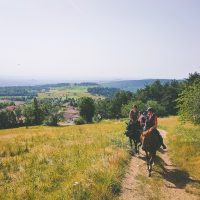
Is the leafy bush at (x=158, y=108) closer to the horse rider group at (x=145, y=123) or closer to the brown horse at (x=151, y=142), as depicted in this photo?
the horse rider group at (x=145, y=123)

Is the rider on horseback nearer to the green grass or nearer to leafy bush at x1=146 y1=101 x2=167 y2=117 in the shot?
the green grass

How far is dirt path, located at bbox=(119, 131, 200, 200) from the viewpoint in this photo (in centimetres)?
1300

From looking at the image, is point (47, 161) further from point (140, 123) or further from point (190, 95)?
point (190, 95)

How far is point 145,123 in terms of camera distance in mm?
16953

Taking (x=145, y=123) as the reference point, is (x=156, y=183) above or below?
below

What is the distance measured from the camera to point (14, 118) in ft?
429

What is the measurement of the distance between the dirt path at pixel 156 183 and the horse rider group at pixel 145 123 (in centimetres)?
151

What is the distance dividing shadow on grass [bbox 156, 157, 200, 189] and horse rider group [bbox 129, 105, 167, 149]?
1.39 m

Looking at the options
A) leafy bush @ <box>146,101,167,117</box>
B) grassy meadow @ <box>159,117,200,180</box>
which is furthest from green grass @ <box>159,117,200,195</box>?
leafy bush @ <box>146,101,167,117</box>

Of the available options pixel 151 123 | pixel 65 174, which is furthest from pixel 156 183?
pixel 65 174

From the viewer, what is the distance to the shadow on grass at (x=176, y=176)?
15.0 m

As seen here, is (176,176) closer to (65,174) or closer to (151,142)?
(151,142)

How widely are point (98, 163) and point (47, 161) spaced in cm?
362

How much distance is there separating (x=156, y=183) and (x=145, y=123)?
11.1ft
